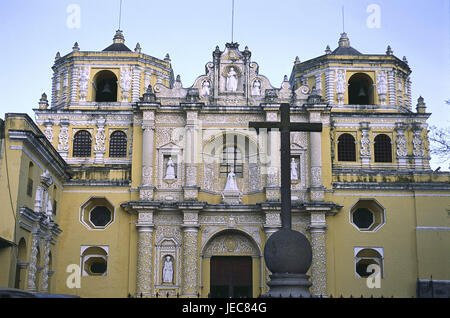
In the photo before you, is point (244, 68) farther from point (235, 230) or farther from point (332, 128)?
point (235, 230)

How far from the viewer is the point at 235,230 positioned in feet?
99.0

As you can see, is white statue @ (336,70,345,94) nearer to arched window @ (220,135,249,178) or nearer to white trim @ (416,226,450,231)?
arched window @ (220,135,249,178)

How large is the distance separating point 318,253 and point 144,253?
821 cm

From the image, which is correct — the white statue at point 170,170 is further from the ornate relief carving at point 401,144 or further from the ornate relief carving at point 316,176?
the ornate relief carving at point 401,144

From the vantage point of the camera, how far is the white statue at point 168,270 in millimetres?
29422

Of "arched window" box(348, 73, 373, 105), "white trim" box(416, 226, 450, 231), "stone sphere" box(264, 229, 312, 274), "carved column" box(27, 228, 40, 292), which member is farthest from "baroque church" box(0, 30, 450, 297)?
"stone sphere" box(264, 229, 312, 274)

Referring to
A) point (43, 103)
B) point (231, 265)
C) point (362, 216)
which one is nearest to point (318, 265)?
point (362, 216)

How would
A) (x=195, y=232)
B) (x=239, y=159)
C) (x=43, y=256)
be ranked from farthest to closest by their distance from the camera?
(x=239, y=159) < (x=195, y=232) < (x=43, y=256)

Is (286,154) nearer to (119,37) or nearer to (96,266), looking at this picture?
(96,266)

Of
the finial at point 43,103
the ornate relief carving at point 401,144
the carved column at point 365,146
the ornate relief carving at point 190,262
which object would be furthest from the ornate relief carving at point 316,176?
the finial at point 43,103

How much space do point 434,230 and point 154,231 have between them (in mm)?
13562

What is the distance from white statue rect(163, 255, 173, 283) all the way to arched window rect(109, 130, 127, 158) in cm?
625
